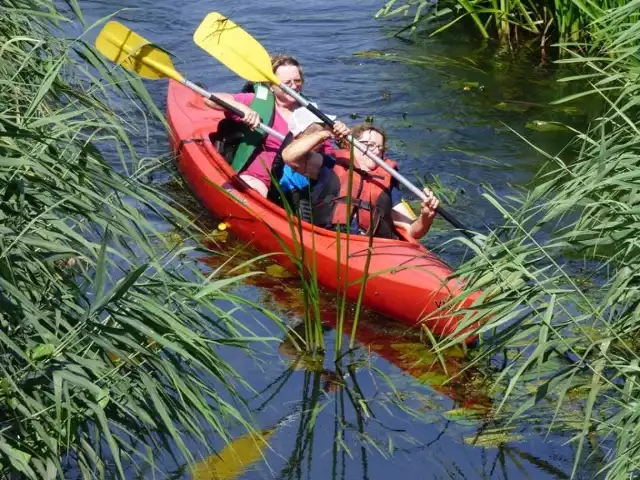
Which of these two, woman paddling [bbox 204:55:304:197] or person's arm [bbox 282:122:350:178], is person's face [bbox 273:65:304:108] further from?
person's arm [bbox 282:122:350:178]

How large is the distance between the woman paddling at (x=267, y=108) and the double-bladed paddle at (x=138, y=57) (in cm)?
11

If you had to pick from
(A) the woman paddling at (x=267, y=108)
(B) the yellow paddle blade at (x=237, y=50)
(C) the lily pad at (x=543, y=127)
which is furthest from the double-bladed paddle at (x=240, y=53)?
(C) the lily pad at (x=543, y=127)

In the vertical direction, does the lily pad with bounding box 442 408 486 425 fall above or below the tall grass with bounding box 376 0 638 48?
below

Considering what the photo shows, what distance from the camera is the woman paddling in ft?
19.9

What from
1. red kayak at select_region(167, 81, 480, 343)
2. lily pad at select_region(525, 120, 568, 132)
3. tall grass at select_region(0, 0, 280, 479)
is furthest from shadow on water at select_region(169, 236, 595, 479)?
lily pad at select_region(525, 120, 568, 132)

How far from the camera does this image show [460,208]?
21.6ft

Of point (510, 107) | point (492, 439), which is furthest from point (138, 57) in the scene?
point (510, 107)

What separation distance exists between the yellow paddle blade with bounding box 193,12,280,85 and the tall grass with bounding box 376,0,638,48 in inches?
92.2

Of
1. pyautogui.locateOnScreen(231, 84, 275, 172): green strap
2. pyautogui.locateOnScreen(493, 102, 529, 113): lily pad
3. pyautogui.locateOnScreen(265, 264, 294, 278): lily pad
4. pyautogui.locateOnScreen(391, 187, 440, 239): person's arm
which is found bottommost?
pyautogui.locateOnScreen(493, 102, 529, 113): lily pad

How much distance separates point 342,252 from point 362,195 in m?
0.38

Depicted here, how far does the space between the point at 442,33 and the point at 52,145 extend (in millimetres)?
6856

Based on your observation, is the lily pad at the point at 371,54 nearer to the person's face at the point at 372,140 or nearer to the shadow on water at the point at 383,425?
the person's face at the point at 372,140

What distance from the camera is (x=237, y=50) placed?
5.97 metres

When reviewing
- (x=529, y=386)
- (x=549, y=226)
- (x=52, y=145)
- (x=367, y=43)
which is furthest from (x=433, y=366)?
(x=367, y=43)
